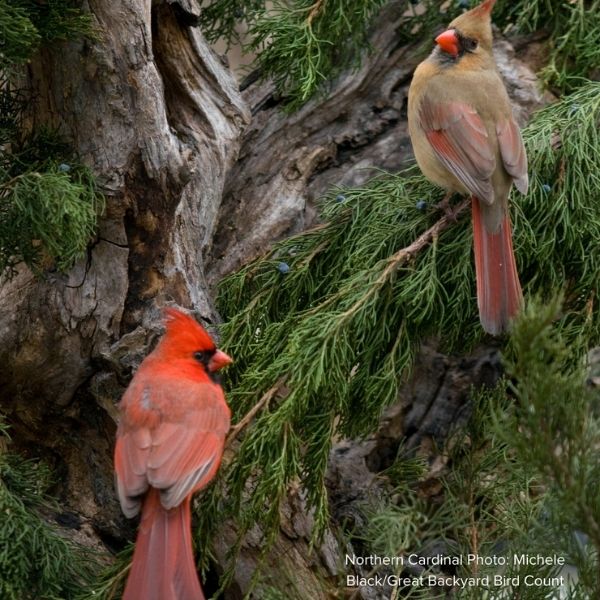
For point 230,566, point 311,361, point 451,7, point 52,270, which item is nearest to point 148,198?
point 52,270

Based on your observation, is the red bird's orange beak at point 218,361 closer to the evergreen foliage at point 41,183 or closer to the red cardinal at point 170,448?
the red cardinal at point 170,448

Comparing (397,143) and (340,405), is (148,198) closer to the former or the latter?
(340,405)

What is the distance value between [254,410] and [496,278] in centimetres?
82

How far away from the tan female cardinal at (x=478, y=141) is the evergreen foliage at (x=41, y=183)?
1.15 meters

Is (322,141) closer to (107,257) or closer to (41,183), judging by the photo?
(107,257)

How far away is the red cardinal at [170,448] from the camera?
2.63 metres

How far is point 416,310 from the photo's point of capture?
3.14 m

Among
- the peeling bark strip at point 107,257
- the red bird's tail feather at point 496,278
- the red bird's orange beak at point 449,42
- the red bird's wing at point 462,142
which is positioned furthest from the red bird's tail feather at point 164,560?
the red bird's orange beak at point 449,42

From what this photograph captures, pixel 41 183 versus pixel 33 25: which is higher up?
pixel 33 25

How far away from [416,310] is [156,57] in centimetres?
117

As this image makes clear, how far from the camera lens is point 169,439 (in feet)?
9.58

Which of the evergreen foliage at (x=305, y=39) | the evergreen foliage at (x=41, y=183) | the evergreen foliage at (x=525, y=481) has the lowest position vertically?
the evergreen foliage at (x=525, y=481)

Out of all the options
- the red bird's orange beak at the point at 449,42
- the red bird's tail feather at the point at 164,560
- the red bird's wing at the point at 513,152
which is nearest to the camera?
the red bird's tail feather at the point at 164,560

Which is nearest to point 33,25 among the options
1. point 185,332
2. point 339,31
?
point 185,332
